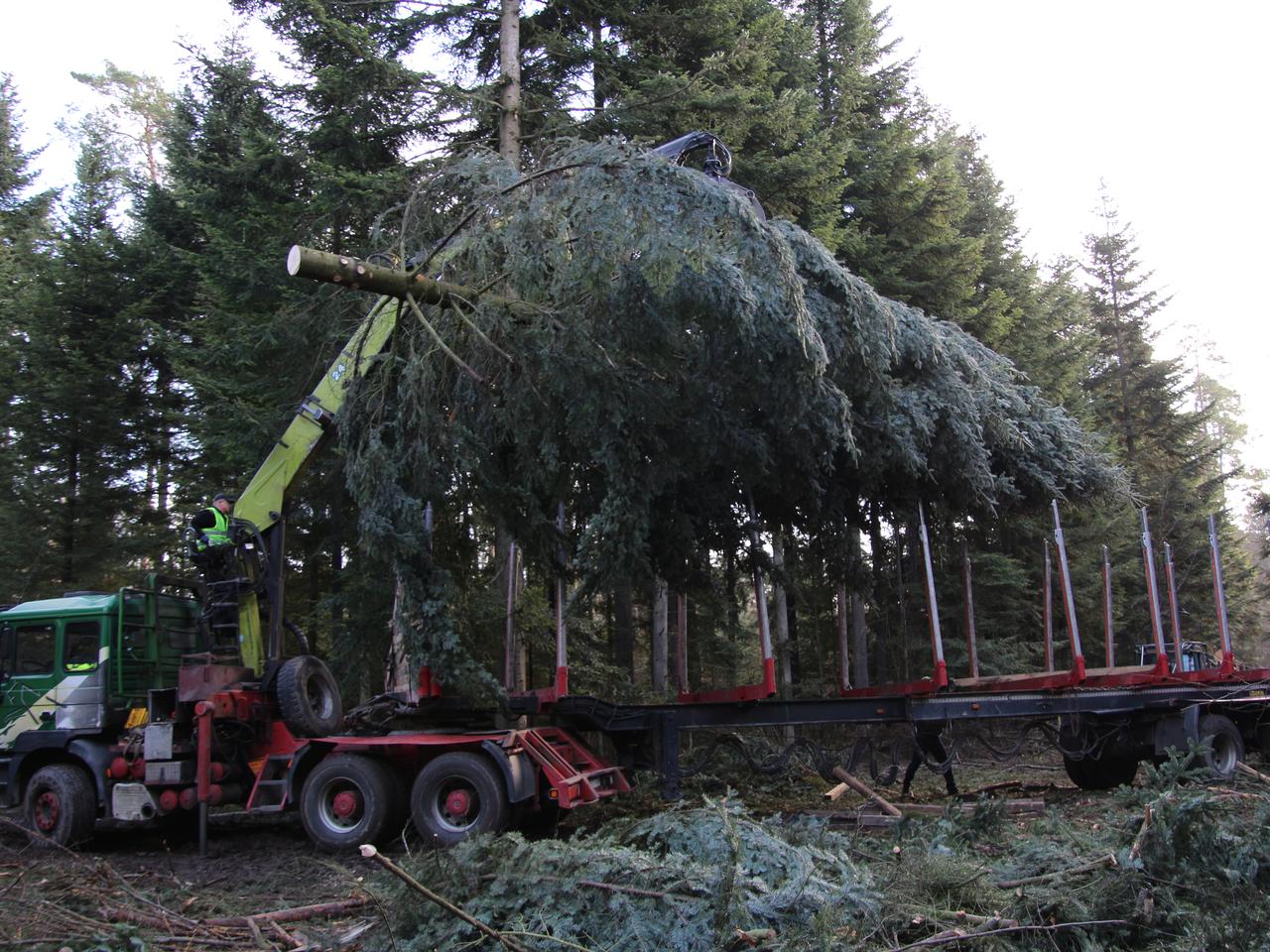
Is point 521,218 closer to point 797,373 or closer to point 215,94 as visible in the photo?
point 797,373

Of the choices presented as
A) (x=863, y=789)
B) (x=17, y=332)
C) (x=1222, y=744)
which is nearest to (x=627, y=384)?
(x=863, y=789)

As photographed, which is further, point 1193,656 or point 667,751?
point 1193,656

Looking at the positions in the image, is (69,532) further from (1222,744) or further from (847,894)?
(1222,744)

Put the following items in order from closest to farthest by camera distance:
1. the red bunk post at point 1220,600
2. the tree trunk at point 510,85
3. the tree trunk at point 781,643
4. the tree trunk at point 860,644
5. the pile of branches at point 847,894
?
the pile of branches at point 847,894 → the red bunk post at point 1220,600 → the tree trunk at point 510,85 → the tree trunk at point 860,644 → the tree trunk at point 781,643

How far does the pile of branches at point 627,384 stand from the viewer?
766cm

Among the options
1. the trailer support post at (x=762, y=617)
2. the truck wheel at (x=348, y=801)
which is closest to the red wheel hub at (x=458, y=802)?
the truck wheel at (x=348, y=801)

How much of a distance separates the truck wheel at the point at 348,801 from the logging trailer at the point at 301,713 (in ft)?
0.06

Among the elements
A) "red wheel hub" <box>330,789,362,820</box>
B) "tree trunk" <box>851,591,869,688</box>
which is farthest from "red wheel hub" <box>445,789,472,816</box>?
"tree trunk" <box>851,591,869,688</box>

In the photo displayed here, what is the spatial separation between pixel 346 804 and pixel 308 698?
1222 mm

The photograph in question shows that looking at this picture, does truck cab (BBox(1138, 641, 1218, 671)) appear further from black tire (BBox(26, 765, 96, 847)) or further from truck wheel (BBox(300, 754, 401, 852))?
black tire (BBox(26, 765, 96, 847))

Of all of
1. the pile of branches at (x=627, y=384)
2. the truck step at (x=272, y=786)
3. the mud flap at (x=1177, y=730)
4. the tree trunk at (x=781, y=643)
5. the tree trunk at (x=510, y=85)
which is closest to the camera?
the pile of branches at (x=627, y=384)

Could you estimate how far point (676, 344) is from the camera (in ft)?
28.4

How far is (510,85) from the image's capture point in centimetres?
1417

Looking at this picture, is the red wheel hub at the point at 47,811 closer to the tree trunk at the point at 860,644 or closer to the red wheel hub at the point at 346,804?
the red wheel hub at the point at 346,804
